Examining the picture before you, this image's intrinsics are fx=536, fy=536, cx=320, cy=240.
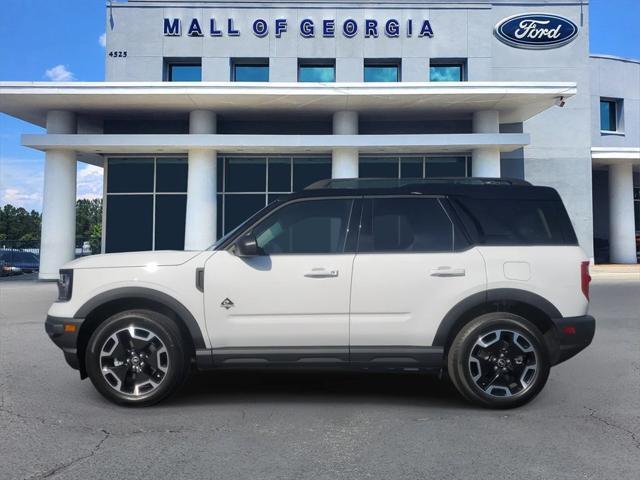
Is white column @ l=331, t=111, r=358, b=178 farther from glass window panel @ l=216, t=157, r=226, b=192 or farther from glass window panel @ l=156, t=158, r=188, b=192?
glass window panel @ l=156, t=158, r=188, b=192

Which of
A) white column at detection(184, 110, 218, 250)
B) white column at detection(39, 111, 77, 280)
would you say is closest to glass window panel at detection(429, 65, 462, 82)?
white column at detection(184, 110, 218, 250)

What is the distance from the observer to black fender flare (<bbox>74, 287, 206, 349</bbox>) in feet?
15.3

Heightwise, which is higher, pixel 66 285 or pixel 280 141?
pixel 280 141

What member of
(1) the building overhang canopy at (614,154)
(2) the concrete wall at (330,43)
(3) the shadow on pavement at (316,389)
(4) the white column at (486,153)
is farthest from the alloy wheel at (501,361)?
(1) the building overhang canopy at (614,154)

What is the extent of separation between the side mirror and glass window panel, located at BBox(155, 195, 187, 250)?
17.5 m

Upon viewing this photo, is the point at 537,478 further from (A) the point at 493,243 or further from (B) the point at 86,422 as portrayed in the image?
(B) the point at 86,422

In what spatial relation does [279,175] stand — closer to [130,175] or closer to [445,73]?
[130,175]

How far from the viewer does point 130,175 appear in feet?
70.5

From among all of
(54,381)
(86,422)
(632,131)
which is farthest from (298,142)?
(632,131)

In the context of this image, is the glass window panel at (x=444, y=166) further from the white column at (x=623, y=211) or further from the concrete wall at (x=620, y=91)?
the white column at (x=623, y=211)

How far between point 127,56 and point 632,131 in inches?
972

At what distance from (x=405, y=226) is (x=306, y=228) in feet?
2.96

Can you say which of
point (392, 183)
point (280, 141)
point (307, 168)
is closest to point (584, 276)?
point (392, 183)

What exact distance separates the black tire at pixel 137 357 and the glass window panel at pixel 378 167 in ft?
57.1
